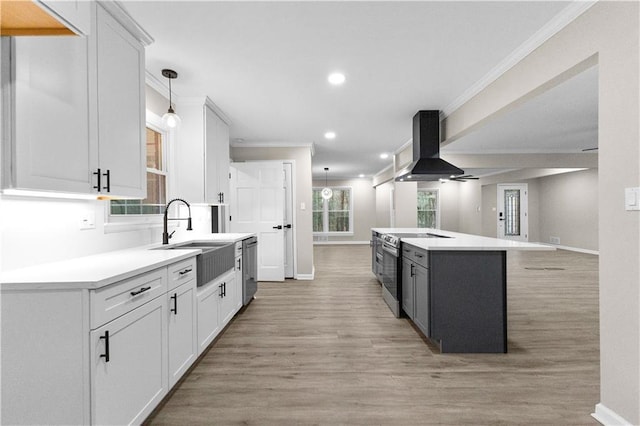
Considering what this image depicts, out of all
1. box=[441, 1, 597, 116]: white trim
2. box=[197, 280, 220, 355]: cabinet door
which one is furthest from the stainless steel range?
box=[197, 280, 220, 355]: cabinet door

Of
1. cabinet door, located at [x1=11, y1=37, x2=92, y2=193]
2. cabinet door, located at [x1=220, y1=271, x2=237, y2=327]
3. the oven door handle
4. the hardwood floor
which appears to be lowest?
the hardwood floor

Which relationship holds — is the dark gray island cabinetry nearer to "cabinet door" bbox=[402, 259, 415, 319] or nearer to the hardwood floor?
the hardwood floor

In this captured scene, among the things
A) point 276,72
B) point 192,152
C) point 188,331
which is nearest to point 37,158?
point 188,331

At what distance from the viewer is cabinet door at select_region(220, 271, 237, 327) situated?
303 cm

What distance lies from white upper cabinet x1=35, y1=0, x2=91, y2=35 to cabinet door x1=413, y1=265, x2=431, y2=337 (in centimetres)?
272

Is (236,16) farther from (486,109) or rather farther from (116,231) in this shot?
(486,109)

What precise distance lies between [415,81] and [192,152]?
8.47ft

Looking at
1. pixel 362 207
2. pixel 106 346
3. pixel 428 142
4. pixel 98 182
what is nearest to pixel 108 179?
pixel 98 182

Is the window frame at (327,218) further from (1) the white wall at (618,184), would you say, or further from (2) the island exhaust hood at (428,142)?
(1) the white wall at (618,184)

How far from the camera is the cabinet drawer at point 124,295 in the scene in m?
1.37

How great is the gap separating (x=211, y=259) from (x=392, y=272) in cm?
212

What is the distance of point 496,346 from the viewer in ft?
8.81

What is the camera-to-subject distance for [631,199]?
1613 mm

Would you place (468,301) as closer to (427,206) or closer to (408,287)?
(408,287)
